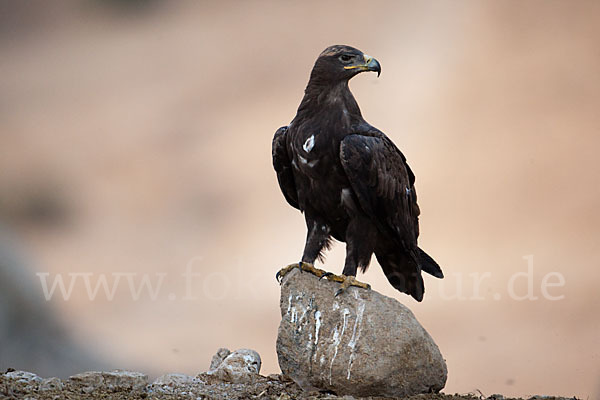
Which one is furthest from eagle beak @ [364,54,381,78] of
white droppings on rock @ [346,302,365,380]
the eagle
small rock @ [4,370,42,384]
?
small rock @ [4,370,42,384]

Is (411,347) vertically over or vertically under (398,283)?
under

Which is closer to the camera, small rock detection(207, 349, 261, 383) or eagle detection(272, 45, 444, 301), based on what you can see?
eagle detection(272, 45, 444, 301)

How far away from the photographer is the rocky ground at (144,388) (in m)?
6.32

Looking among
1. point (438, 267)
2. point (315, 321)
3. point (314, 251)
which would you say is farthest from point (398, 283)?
point (315, 321)

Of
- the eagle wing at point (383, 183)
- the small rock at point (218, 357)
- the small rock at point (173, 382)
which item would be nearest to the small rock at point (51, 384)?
the small rock at point (173, 382)

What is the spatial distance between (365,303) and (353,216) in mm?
937

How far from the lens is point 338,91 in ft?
23.3

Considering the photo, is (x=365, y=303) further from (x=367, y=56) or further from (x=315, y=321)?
(x=367, y=56)

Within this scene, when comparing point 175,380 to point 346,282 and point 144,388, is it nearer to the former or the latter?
point 144,388

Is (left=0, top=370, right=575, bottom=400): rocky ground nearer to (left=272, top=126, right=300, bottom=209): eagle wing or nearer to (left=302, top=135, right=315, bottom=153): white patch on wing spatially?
(left=272, top=126, right=300, bottom=209): eagle wing

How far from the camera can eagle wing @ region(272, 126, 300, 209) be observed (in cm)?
755

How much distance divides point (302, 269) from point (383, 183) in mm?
1167

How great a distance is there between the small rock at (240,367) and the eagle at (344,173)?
1159 mm

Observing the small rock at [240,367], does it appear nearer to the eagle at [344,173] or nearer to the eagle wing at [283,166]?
the eagle at [344,173]
